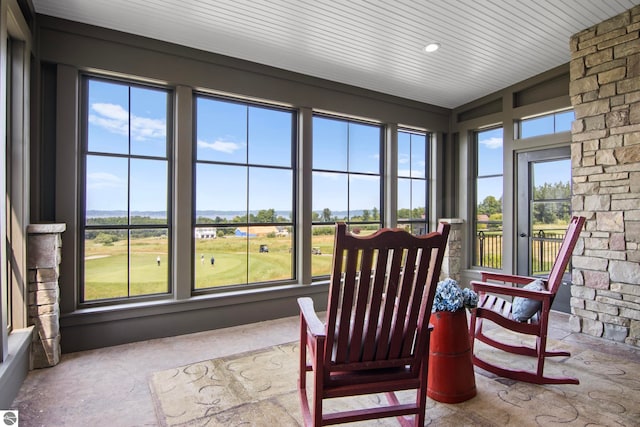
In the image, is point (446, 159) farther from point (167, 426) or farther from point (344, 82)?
point (167, 426)

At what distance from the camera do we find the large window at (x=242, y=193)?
370 cm

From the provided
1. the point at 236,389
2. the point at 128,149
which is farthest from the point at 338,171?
the point at 236,389

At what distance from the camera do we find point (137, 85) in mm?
3381

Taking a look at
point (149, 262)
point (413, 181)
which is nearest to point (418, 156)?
point (413, 181)

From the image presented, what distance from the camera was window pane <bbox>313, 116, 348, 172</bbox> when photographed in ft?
14.6

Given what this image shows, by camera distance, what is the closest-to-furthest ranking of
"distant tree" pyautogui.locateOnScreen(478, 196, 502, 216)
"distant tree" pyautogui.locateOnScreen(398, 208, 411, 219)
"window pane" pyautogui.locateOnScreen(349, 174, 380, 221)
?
"window pane" pyautogui.locateOnScreen(349, 174, 380, 221) → "distant tree" pyautogui.locateOnScreen(478, 196, 502, 216) → "distant tree" pyautogui.locateOnScreen(398, 208, 411, 219)

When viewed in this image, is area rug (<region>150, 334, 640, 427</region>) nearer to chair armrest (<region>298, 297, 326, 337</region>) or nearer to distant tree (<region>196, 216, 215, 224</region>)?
chair armrest (<region>298, 297, 326, 337</region>)

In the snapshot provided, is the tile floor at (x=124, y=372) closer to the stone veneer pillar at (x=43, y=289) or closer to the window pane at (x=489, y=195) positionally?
the stone veneer pillar at (x=43, y=289)

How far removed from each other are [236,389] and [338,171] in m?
2.97

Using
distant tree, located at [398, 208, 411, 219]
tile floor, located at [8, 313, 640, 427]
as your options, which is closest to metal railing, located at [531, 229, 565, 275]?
tile floor, located at [8, 313, 640, 427]

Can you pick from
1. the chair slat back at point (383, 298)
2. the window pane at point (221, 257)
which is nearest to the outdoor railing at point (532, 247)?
the chair slat back at point (383, 298)

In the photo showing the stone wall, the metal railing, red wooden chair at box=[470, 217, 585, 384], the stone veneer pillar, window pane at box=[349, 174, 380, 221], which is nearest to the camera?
red wooden chair at box=[470, 217, 585, 384]

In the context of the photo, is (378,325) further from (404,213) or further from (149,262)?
(404,213)

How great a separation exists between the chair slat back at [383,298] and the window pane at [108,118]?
9.12 ft
